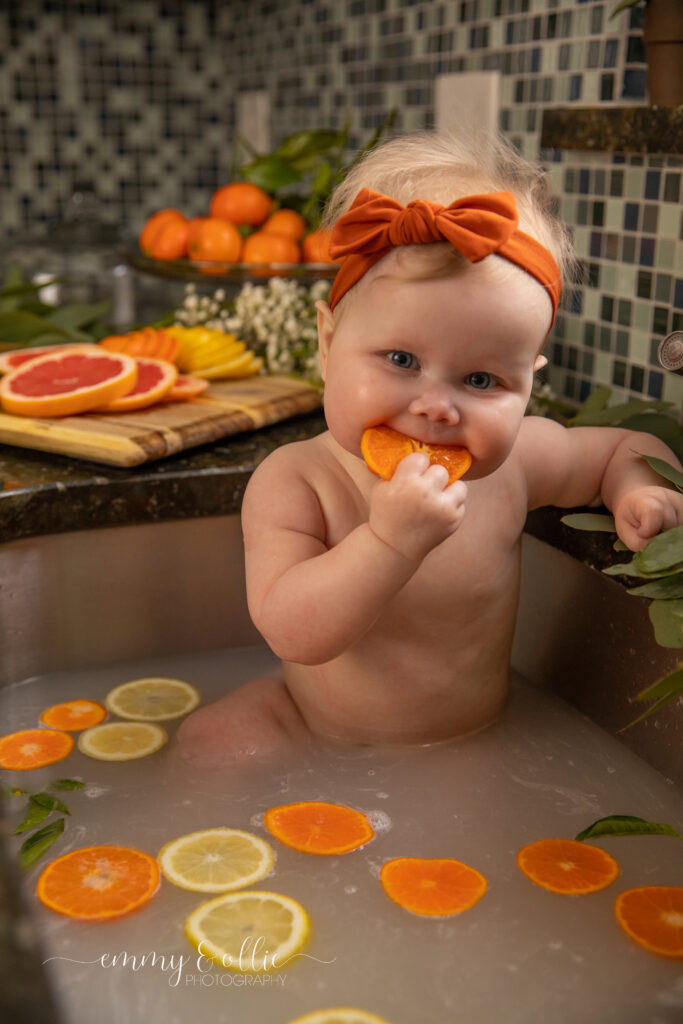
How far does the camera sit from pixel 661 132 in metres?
1.20

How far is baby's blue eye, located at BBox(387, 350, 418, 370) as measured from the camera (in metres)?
0.87

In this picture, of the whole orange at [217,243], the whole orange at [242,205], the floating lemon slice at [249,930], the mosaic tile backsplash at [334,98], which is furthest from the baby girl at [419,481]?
the whole orange at [242,205]

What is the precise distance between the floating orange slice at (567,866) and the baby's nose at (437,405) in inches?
15.8

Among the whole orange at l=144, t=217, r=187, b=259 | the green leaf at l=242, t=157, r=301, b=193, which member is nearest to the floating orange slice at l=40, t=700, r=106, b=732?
the whole orange at l=144, t=217, r=187, b=259

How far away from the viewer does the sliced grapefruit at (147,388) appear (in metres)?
1.35

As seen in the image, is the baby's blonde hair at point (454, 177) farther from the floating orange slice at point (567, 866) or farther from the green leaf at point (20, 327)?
the green leaf at point (20, 327)

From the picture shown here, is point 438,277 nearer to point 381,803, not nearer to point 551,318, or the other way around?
point 551,318

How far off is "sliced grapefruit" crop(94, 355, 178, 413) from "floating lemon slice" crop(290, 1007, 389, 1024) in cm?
83

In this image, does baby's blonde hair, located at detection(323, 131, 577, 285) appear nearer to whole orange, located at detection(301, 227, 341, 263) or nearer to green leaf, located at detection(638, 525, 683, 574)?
green leaf, located at detection(638, 525, 683, 574)

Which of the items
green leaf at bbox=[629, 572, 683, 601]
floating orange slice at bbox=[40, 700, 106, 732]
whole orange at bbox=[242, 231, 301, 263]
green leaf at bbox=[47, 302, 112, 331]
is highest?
whole orange at bbox=[242, 231, 301, 263]

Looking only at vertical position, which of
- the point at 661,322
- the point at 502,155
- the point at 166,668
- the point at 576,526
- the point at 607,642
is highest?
the point at 502,155

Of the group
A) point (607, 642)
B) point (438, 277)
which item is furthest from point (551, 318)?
point (607, 642)

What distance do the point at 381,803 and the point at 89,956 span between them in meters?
0.32

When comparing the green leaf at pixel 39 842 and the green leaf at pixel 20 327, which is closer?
the green leaf at pixel 39 842
